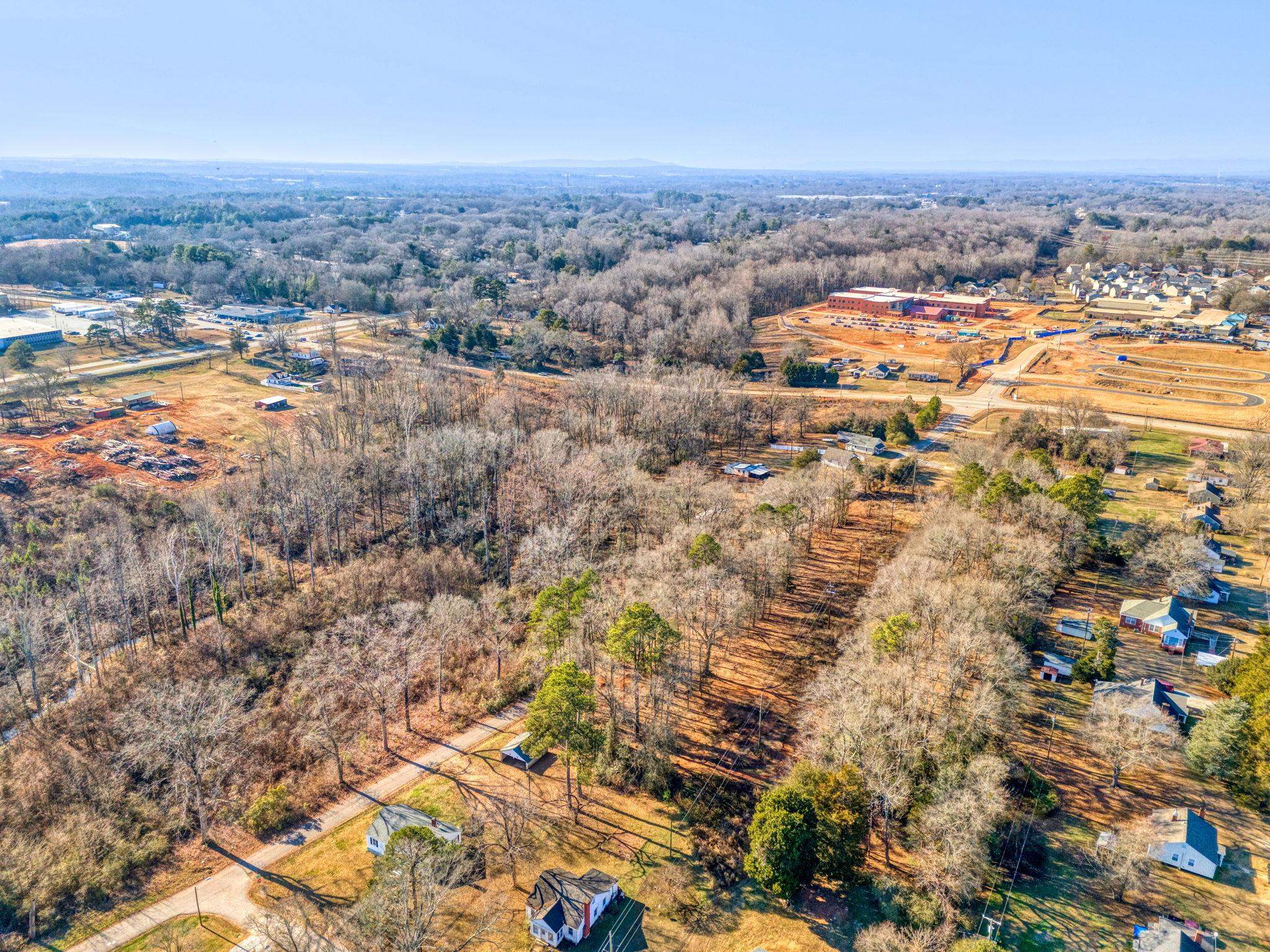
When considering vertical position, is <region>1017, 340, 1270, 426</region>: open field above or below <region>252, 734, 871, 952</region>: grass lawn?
above

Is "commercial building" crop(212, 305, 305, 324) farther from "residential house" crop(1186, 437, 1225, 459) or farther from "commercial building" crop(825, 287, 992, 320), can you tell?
"residential house" crop(1186, 437, 1225, 459)

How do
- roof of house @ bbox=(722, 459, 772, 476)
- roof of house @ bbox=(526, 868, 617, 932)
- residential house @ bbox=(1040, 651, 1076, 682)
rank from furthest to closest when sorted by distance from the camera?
roof of house @ bbox=(722, 459, 772, 476) → residential house @ bbox=(1040, 651, 1076, 682) → roof of house @ bbox=(526, 868, 617, 932)

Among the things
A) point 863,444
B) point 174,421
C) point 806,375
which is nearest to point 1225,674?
point 863,444

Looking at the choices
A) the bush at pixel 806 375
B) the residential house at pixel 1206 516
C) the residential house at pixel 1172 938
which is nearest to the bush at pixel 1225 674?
the residential house at pixel 1172 938

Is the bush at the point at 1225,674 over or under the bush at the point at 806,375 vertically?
under

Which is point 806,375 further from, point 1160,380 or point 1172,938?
point 1172,938

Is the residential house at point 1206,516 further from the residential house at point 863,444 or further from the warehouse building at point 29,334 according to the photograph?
the warehouse building at point 29,334

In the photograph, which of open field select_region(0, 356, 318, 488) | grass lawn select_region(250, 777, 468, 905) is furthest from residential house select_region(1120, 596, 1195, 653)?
open field select_region(0, 356, 318, 488)
